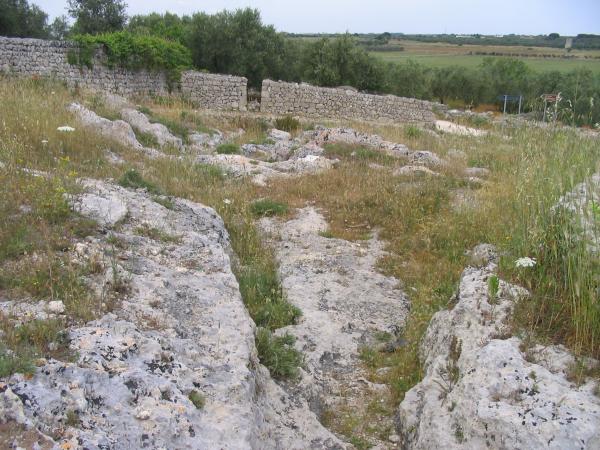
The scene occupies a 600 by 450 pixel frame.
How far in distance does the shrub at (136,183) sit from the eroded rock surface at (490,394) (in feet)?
14.0

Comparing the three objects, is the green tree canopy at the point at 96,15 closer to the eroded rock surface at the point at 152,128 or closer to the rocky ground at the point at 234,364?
the eroded rock surface at the point at 152,128

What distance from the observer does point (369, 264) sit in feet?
23.1

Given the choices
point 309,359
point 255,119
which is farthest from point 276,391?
point 255,119

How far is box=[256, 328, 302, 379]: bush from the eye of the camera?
4.47 metres

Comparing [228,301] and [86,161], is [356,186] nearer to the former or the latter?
[86,161]

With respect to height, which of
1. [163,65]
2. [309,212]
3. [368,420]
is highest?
[163,65]

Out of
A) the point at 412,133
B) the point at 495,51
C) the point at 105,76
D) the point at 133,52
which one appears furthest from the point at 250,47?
the point at 495,51

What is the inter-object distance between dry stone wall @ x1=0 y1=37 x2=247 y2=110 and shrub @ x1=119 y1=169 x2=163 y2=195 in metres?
13.3

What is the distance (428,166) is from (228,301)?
844 centimetres

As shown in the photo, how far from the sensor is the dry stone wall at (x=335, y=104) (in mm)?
23875

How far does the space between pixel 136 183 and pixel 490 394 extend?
524 cm

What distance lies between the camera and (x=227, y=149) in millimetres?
13711

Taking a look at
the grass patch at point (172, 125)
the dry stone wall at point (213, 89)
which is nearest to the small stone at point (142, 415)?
the grass patch at point (172, 125)

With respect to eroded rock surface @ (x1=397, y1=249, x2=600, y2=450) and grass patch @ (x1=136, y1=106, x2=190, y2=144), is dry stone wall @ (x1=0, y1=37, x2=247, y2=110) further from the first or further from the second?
eroded rock surface @ (x1=397, y1=249, x2=600, y2=450)
